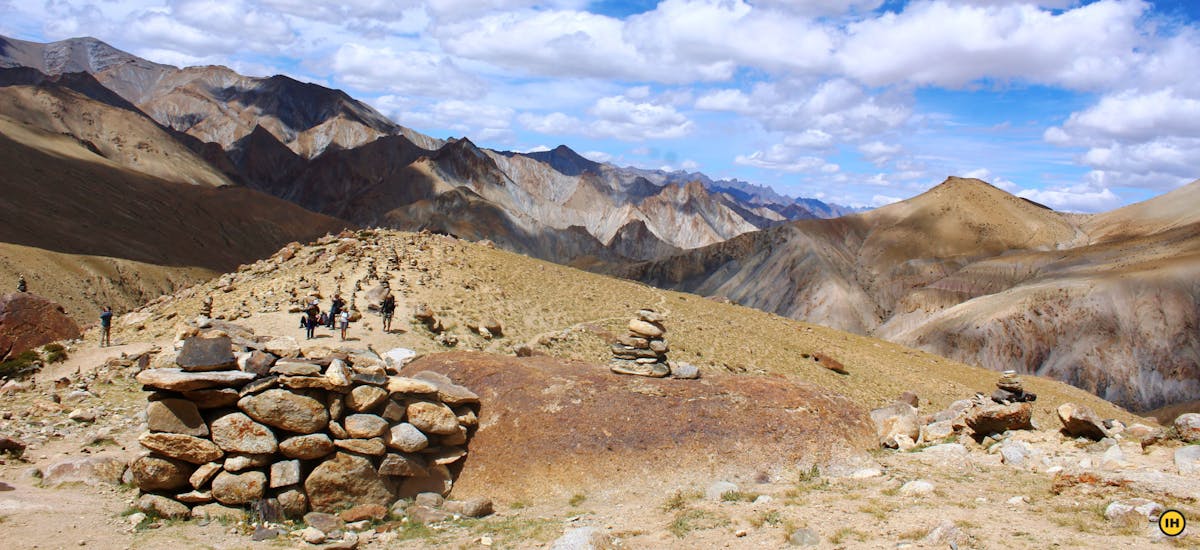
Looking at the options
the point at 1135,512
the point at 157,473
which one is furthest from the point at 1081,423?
the point at 157,473

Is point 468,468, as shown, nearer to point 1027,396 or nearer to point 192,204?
point 1027,396

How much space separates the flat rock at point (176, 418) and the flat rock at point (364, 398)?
2508 millimetres

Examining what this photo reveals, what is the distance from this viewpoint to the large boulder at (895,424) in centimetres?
1733

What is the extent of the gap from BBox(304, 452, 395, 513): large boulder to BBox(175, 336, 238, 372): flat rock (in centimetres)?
265

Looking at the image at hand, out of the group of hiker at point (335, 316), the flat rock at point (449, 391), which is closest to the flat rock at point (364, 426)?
the flat rock at point (449, 391)

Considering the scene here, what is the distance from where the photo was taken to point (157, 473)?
42.3 ft

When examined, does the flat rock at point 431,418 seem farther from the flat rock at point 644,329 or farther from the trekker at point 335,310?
the trekker at point 335,310

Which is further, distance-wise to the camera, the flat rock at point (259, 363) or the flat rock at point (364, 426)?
the flat rock at point (259, 363)

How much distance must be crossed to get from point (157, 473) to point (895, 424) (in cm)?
1559

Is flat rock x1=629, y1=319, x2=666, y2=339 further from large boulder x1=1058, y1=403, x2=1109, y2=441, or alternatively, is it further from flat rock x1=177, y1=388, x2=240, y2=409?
flat rock x1=177, y1=388, x2=240, y2=409

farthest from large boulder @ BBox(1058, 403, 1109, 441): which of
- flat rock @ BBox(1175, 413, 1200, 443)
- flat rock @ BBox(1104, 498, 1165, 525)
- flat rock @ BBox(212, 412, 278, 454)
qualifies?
flat rock @ BBox(212, 412, 278, 454)

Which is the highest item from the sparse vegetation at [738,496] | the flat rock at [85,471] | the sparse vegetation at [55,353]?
the sparse vegetation at [55,353]

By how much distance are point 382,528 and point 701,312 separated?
31671 mm

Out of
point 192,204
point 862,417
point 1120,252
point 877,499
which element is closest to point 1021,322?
point 1120,252
